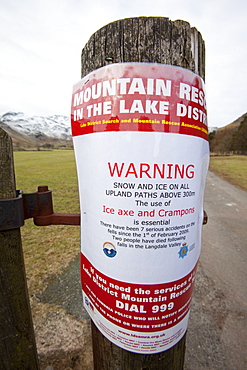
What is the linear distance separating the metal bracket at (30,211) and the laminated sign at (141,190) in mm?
206

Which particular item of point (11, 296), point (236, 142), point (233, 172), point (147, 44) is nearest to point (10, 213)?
point (11, 296)

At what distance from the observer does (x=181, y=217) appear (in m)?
1.03

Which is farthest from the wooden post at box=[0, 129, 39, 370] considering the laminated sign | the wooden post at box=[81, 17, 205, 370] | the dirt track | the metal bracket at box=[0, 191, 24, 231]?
the dirt track

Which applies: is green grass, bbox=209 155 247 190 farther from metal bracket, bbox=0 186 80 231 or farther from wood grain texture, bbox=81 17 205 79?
metal bracket, bbox=0 186 80 231

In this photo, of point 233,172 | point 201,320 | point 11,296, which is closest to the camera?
point 11,296

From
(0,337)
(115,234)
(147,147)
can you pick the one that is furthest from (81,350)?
(147,147)

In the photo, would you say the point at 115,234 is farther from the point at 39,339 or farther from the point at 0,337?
the point at 39,339

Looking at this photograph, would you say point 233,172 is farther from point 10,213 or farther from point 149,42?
point 10,213

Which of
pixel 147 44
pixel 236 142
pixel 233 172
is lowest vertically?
pixel 233 172

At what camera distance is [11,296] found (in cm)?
113

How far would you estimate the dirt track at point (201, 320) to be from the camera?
2.10 m

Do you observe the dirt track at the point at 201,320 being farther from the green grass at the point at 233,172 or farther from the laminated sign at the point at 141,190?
the green grass at the point at 233,172

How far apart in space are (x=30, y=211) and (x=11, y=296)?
484 mm

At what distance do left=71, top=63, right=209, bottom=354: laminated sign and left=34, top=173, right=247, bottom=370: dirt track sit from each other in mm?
1380
